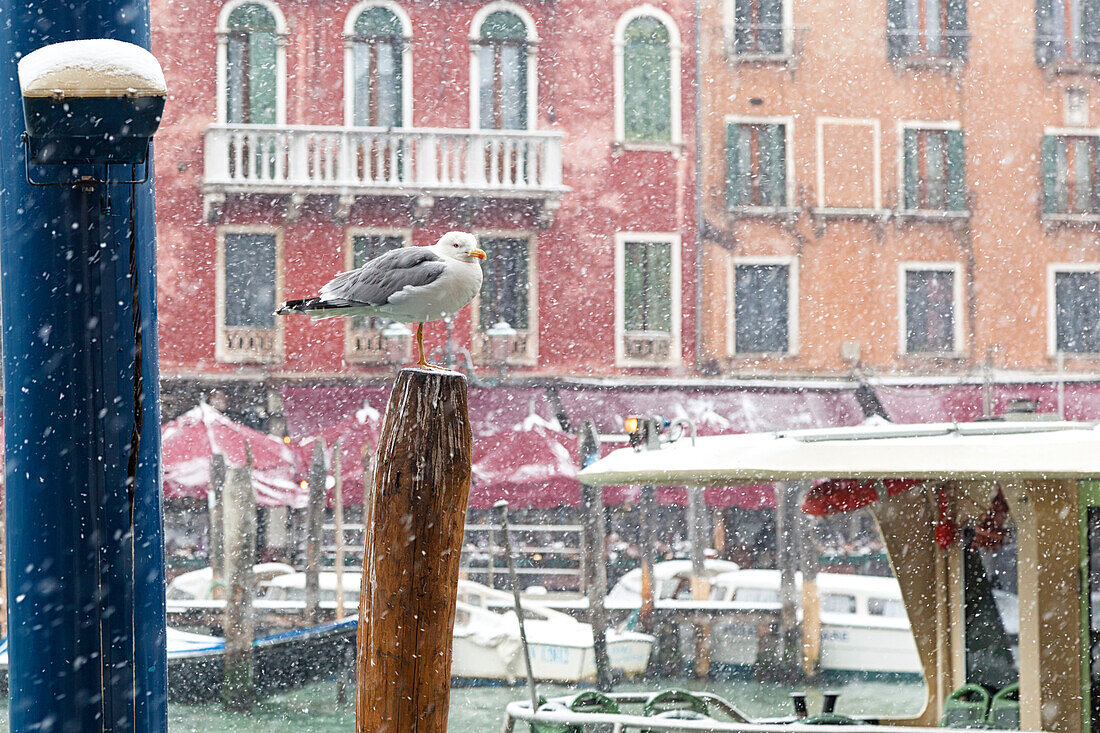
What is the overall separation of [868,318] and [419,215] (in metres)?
6.83

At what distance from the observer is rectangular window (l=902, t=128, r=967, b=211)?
2188 centimetres

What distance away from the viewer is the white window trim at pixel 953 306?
21.5 m

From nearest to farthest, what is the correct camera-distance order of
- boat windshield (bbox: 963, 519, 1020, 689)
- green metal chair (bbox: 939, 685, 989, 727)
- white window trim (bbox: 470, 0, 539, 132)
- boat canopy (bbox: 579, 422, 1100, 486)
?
boat canopy (bbox: 579, 422, 1100, 486) < green metal chair (bbox: 939, 685, 989, 727) < boat windshield (bbox: 963, 519, 1020, 689) < white window trim (bbox: 470, 0, 539, 132)

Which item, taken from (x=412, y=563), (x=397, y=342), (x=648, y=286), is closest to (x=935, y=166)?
(x=648, y=286)

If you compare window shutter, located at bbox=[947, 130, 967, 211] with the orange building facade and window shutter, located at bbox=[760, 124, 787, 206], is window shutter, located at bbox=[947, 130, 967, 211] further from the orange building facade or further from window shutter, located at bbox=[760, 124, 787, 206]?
window shutter, located at bbox=[760, 124, 787, 206]

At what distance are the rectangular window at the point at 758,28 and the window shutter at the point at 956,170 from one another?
9.57 feet

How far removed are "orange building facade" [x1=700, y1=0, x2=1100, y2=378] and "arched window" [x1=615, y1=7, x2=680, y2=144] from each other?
1.74 ft

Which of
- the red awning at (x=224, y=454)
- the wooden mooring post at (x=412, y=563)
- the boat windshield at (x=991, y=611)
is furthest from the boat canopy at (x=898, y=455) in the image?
the red awning at (x=224, y=454)

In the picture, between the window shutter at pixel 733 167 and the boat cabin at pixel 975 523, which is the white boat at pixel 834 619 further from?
the boat cabin at pixel 975 523

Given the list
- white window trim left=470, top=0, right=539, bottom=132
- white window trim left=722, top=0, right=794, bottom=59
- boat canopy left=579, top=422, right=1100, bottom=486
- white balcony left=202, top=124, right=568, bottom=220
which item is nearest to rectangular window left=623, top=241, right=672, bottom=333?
white balcony left=202, top=124, right=568, bottom=220

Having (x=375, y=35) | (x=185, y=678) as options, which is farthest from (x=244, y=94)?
(x=185, y=678)

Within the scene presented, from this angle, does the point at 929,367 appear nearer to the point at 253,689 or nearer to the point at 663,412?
the point at 663,412

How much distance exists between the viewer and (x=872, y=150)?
21.9 metres

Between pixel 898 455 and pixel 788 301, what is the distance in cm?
1592
